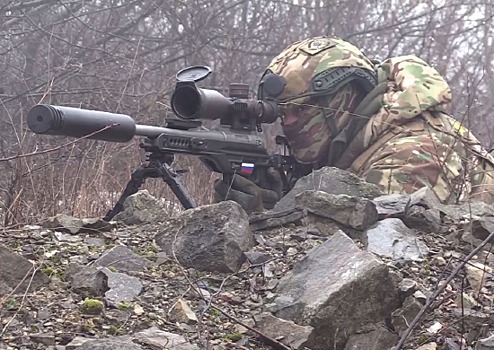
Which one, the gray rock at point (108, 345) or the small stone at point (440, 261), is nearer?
the gray rock at point (108, 345)

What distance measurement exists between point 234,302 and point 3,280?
70cm

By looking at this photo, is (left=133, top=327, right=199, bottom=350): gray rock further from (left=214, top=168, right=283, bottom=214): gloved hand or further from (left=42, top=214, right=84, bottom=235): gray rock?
(left=214, top=168, right=283, bottom=214): gloved hand

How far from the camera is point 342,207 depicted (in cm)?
332

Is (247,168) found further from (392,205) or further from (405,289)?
(405,289)

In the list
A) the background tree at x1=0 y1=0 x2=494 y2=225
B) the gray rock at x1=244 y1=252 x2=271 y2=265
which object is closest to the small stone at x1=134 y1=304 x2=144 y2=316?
the gray rock at x1=244 y1=252 x2=271 y2=265

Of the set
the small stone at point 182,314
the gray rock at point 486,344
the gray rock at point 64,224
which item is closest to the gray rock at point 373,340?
the gray rock at point 486,344

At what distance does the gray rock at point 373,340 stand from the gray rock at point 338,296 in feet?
0.08

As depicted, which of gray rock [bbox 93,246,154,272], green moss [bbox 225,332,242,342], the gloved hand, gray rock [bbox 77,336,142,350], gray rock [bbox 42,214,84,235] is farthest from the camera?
the gloved hand

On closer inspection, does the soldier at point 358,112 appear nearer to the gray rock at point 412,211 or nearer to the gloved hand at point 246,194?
the gloved hand at point 246,194

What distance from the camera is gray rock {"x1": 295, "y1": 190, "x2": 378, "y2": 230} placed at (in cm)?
328

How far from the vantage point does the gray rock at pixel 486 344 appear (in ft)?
7.50

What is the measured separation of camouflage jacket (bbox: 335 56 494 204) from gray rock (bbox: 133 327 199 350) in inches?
93.0

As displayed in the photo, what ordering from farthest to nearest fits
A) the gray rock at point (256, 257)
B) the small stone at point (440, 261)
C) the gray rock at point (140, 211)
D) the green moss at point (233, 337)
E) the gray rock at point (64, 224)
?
1. the gray rock at point (140, 211)
2. the gray rock at point (64, 224)
3. the small stone at point (440, 261)
4. the gray rock at point (256, 257)
5. the green moss at point (233, 337)

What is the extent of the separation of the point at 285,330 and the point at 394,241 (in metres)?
0.90
